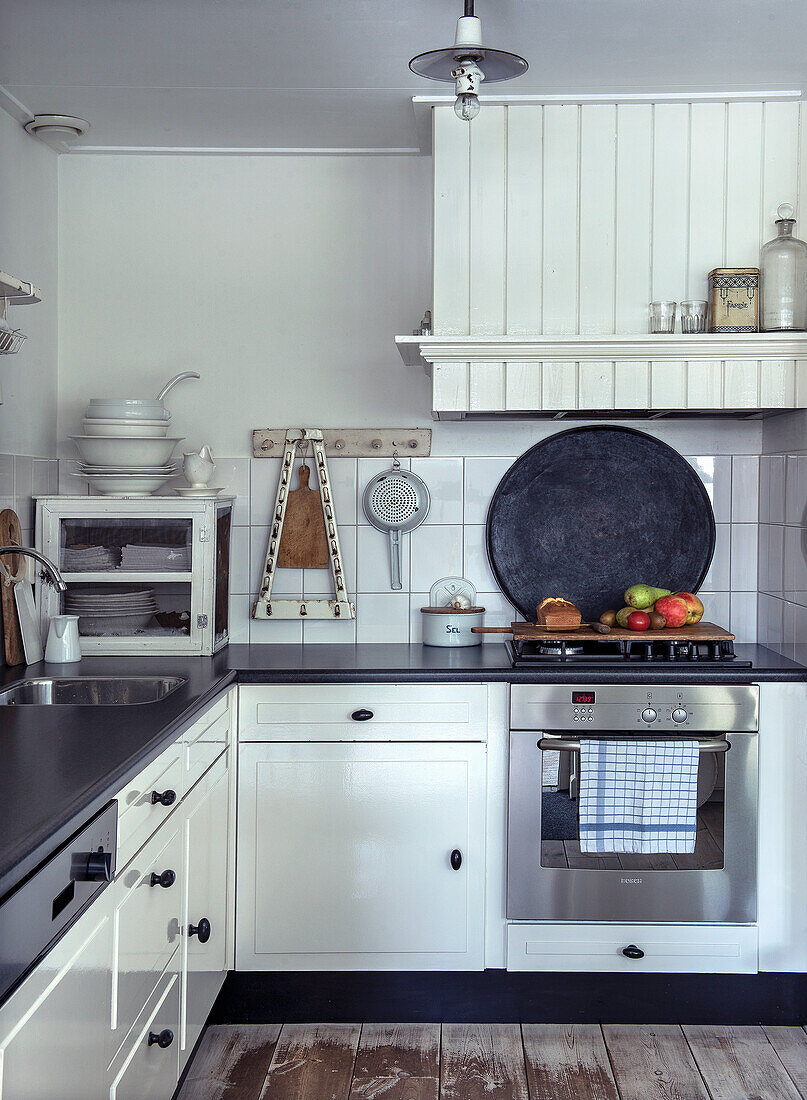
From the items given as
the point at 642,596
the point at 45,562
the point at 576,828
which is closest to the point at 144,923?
the point at 45,562

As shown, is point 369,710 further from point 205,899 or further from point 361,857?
point 205,899

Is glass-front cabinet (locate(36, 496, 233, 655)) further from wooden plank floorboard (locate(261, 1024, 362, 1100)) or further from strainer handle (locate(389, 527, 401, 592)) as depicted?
wooden plank floorboard (locate(261, 1024, 362, 1100))

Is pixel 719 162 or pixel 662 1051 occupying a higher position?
pixel 719 162

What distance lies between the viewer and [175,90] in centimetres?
280

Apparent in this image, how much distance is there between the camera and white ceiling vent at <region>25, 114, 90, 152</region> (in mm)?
2998

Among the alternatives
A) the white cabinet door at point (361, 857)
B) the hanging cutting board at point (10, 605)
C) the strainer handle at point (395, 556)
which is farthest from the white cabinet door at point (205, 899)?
the strainer handle at point (395, 556)

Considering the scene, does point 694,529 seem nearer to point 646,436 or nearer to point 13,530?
point 646,436

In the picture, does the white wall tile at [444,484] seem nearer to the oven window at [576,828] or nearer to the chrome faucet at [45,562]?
the oven window at [576,828]

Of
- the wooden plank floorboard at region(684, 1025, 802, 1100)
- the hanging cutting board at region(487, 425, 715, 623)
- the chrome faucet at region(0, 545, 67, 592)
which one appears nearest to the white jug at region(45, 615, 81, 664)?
the chrome faucet at region(0, 545, 67, 592)

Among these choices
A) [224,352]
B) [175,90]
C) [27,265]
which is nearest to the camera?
[175,90]

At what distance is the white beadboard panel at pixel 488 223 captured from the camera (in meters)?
2.87

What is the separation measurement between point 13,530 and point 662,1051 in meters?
2.16

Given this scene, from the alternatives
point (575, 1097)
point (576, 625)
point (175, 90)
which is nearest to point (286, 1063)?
point (575, 1097)

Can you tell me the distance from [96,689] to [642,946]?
5.08ft
